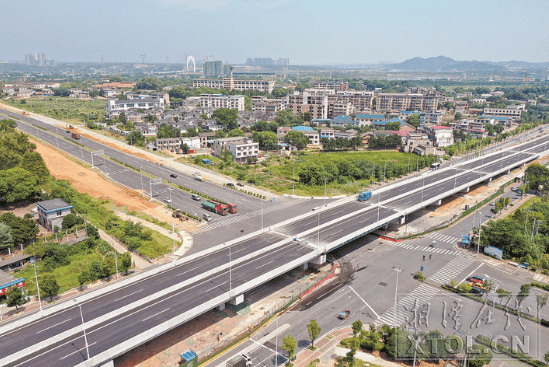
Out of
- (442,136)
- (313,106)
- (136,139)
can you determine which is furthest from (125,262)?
(313,106)

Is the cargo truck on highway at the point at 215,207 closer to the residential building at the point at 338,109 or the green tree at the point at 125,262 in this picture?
the green tree at the point at 125,262

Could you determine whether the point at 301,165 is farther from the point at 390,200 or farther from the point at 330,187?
the point at 390,200

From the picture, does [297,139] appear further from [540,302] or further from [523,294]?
[540,302]

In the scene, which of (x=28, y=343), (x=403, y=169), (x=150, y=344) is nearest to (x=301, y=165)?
(x=403, y=169)

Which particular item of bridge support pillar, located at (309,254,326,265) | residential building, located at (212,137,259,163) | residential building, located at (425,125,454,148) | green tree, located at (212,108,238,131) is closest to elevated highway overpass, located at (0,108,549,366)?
bridge support pillar, located at (309,254,326,265)

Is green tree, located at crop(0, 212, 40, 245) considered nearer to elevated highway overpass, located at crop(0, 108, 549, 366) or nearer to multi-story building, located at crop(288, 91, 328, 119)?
elevated highway overpass, located at crop(0, 108, 549, 366)

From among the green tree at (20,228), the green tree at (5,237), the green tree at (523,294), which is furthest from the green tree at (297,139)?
the green tree at (5,237)
